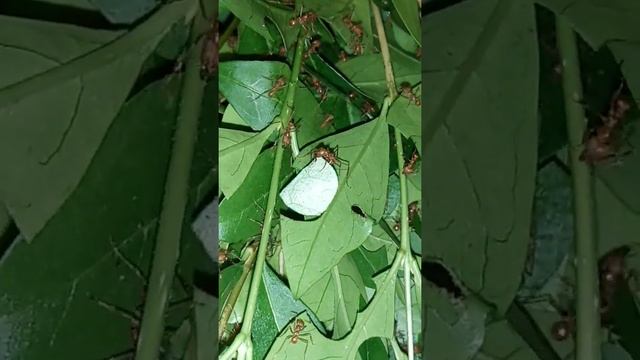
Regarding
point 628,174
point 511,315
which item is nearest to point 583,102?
point 628,174

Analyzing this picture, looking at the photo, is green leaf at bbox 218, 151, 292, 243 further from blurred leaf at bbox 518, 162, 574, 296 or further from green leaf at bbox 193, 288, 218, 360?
blurred leaf at bbox 518, 162, 574, 296

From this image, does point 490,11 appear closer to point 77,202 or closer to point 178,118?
point 178,118

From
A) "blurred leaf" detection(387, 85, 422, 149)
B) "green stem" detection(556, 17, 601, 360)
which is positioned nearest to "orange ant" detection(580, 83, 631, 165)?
"green stem" detection(556, 17, 601, 360)

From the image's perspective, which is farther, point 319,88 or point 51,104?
point 319,88

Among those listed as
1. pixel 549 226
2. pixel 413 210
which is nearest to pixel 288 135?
pixel 413 210

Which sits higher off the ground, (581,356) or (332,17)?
(332,17)

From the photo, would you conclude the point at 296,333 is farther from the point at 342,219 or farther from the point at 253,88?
the point at 253,88

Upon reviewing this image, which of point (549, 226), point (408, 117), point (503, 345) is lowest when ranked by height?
point (503, 345)
